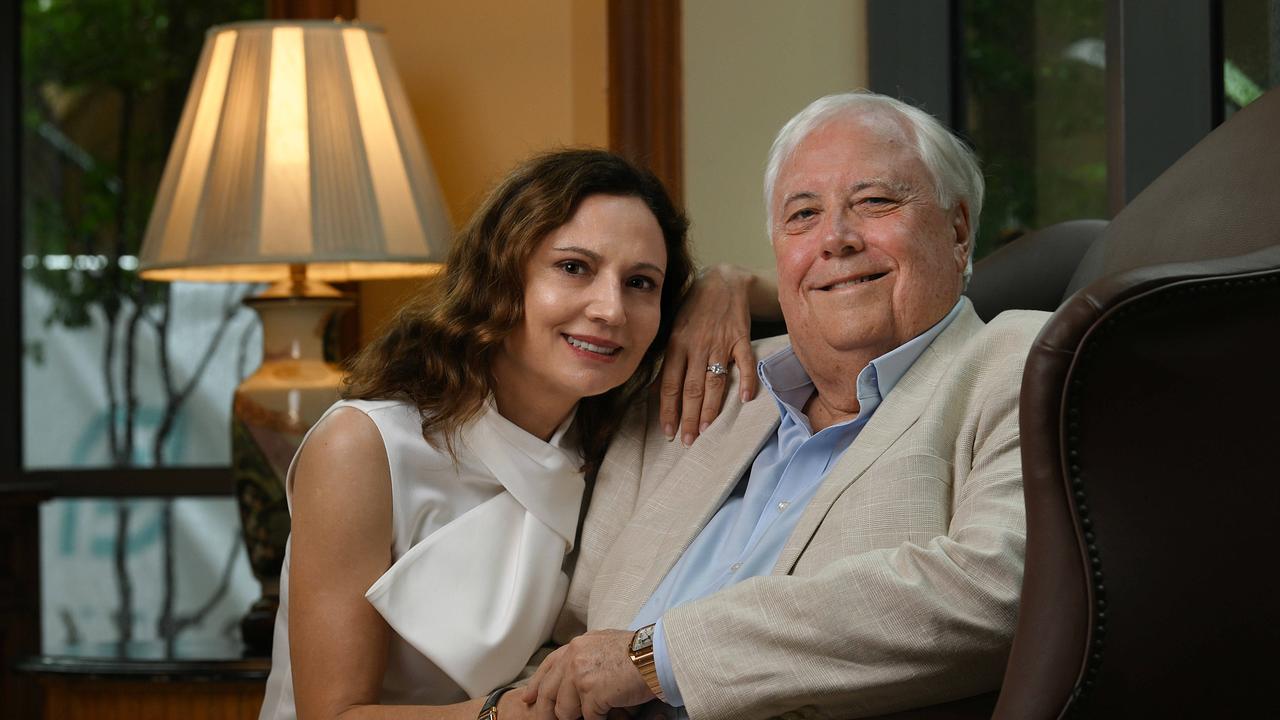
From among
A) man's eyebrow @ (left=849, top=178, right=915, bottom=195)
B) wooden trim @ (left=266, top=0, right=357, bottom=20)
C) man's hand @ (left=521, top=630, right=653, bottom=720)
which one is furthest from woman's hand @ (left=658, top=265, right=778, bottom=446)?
wooden trim @ (left=266, top=0, right=357, bottom=20)

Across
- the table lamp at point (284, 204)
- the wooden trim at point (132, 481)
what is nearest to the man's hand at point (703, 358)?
the table lamp at point (284, 204)

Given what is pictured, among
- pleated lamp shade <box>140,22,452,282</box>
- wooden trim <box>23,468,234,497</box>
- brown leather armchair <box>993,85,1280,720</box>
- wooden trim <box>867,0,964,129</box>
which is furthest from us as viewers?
wooden trim <box>23,468,234,497</box>

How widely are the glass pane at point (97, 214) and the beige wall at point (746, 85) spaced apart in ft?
4.32

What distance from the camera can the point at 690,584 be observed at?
4.87 feet

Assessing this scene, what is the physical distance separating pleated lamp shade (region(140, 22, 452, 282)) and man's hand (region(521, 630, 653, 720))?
44.5 inches

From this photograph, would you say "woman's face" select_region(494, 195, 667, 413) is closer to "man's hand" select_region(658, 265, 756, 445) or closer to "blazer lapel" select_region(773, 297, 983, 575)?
"man's hand" select_region(658, 265, 756, 445)

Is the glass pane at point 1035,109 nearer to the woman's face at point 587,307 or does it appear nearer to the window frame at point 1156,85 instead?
the window frame at point 1156,85

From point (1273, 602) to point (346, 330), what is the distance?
222 cm

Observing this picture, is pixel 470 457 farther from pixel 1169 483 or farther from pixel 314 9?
pixel 314 9

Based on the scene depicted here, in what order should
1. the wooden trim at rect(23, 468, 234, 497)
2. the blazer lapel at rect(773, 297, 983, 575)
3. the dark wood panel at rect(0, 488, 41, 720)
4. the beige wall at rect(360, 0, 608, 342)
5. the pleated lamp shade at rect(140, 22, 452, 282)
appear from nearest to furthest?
the blazer lapel at rect(773, 297, 983, 575) < the pleated lamp shade at rect(140, 22, 452, 282) < the beige wall at rect(360, 0, 608, 342) < the dark wood panel at rect(0, 488, 41, 720) < the wooden trim at rect(23, 468, 234, 497)

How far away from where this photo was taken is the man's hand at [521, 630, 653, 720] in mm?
1236

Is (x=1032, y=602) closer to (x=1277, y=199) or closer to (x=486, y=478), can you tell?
(x=1277, y=199)

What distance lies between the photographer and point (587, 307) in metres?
1.55

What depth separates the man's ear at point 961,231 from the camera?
5.04 feet
